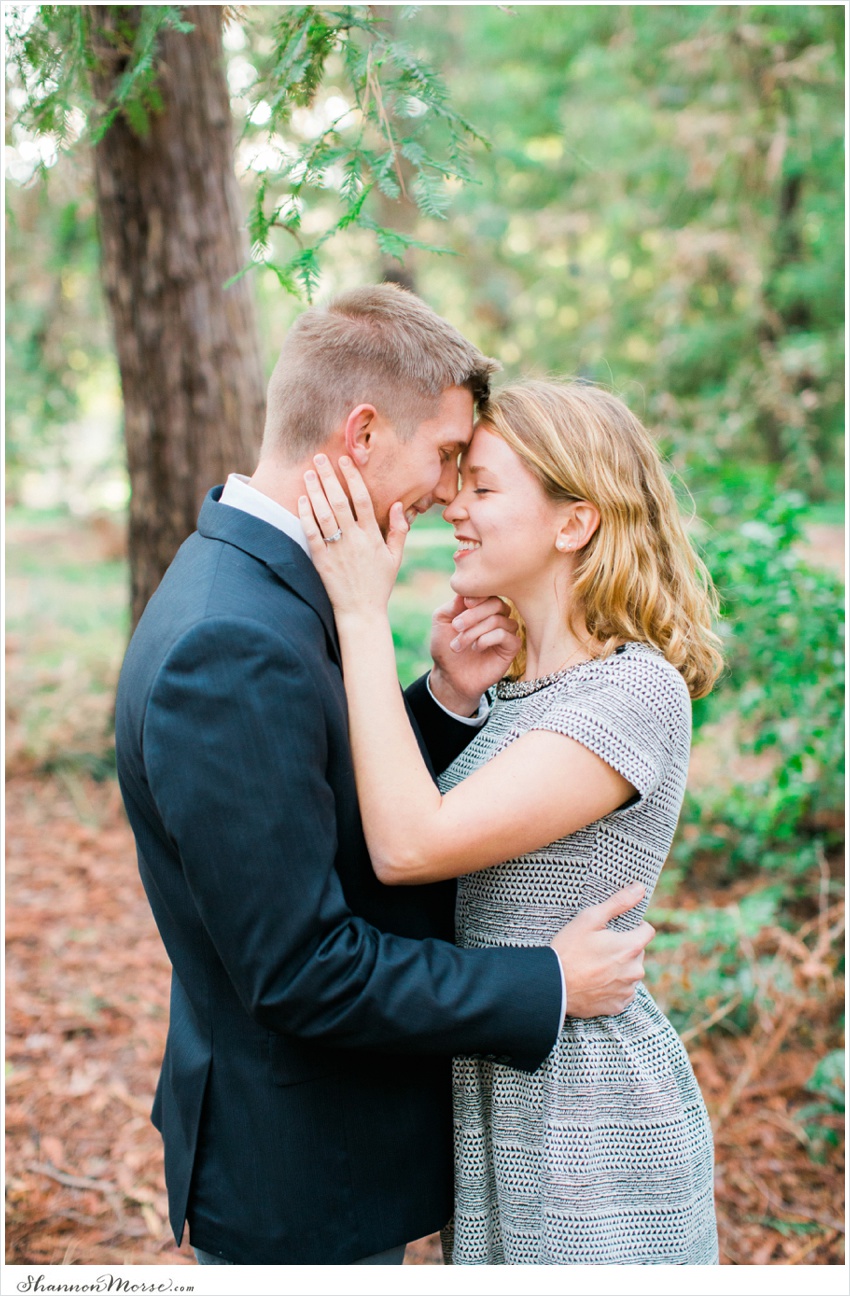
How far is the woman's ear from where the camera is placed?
2.04 metres

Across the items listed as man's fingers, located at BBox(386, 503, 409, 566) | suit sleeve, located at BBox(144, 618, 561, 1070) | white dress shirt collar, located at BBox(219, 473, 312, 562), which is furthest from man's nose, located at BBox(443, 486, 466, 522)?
suit sleeve, located at BBox(144, 618, 561, 1070)

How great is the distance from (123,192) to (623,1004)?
366 cm

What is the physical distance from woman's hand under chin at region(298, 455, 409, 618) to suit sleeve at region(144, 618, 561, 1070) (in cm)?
26

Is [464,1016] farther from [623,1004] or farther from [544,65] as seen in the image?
[544,65]

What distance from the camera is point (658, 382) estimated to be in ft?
33.1

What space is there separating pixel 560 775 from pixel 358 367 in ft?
2.91

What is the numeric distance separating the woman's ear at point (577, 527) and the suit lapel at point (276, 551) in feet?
1.82

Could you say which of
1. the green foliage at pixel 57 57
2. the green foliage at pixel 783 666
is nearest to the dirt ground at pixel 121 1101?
the green foliage at pixel 783 666

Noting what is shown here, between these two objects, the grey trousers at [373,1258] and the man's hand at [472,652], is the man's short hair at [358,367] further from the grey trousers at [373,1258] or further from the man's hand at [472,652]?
the grey trousers at [373,1258]

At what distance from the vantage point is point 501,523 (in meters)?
2.05

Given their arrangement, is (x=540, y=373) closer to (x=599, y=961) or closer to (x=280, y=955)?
(x=599, y=961)

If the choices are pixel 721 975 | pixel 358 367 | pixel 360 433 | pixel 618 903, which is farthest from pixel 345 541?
pixel 721 975

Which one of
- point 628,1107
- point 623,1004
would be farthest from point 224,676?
point 628,1107

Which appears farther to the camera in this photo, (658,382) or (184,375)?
(658,382)
